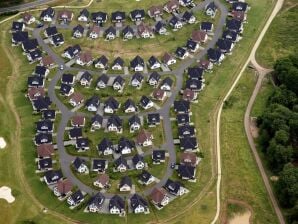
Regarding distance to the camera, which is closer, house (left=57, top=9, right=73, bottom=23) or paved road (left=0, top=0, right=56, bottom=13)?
house (left=57, top=9, right=73, bottom=23)

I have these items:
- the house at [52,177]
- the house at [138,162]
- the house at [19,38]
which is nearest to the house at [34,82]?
the house at [19,38]

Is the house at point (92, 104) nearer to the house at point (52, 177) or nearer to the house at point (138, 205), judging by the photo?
the house at point (52, 177)

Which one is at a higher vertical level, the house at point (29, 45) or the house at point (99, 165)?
the house at point (29, 45)

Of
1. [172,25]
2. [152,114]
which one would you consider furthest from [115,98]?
[172,25]

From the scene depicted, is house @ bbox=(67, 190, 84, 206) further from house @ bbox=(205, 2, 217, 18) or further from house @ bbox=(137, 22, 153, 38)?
house @ bbox=(205, 2, 217, 18)

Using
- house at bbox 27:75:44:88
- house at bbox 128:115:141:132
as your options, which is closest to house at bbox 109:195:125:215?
house at bbox 128:115:141:132

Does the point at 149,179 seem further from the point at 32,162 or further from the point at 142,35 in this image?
the point at 142,35
